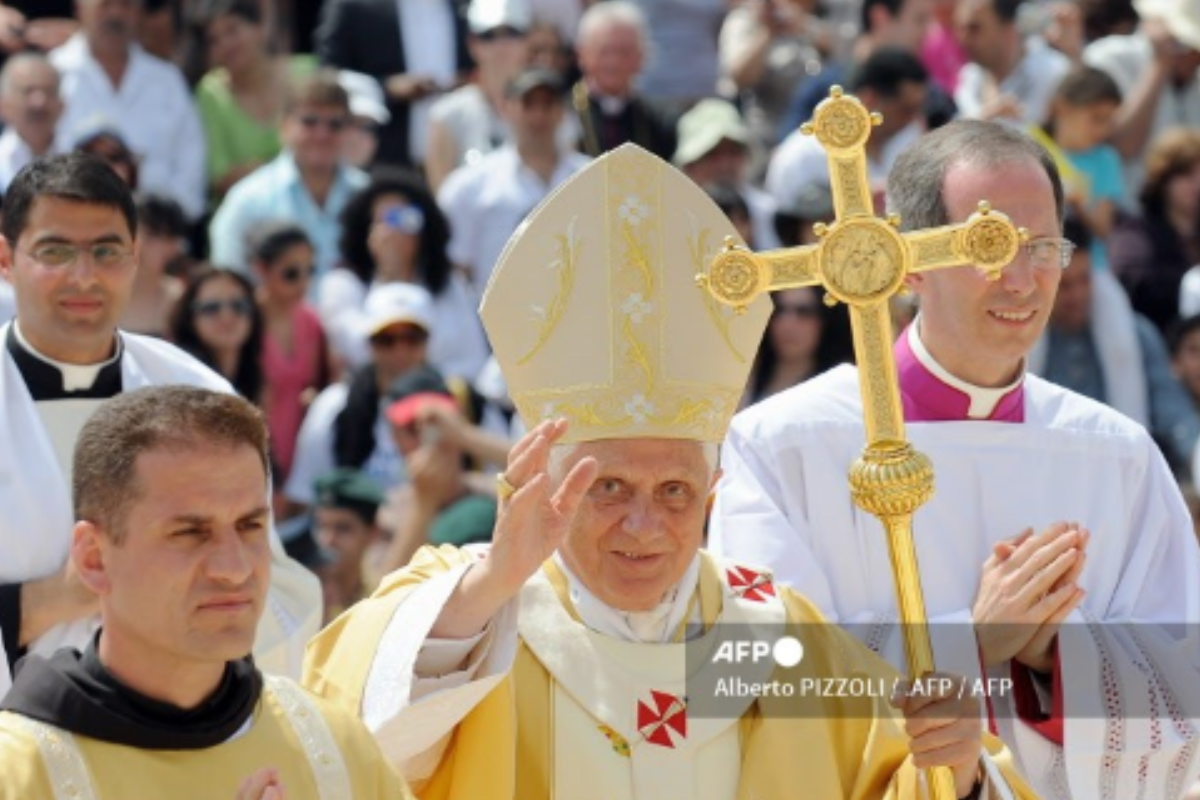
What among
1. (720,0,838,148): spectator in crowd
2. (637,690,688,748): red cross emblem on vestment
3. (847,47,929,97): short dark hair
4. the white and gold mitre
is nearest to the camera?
(637,690,688,748): red cross emblem on vestment

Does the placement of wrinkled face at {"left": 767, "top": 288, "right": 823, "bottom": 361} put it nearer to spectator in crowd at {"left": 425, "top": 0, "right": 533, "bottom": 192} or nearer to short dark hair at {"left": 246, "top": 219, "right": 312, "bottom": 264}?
short dark hair at {"left": 246, "top": 219, "right": 312, "bottom": 264}

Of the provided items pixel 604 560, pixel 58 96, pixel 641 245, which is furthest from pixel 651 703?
pixel 58 96

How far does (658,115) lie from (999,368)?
662cm

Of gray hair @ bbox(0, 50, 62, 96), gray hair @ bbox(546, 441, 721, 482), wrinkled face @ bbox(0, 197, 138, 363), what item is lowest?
gray hair @ bbox(546, 441, 721, 482)

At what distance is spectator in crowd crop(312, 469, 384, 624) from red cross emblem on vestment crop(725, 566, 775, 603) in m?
4.13

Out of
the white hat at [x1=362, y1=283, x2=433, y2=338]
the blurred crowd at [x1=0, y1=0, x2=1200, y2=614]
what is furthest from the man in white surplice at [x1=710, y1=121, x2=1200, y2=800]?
the white hat at [x1=362, y1=283, x2=433, y2=338]

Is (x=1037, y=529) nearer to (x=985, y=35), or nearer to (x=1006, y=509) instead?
(x=1006, y=509)

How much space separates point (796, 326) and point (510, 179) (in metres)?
2.29

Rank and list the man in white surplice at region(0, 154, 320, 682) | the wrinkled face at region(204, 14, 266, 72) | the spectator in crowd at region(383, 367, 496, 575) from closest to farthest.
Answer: the man in white surplice at region(0, 154, 320, 682) < the spectator in crowd at region(383, 367, 496, 575) < the wrinkled face at region(204, 14, 266, 72)

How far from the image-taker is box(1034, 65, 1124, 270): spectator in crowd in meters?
12.3

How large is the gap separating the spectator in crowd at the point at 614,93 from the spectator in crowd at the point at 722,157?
41 cm

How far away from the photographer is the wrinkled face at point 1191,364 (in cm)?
1137

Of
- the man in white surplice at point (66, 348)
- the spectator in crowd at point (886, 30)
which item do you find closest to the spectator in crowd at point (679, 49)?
the spectator in crowd at point (886, 30)

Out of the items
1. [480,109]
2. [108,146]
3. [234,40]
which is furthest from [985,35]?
[108,146]
